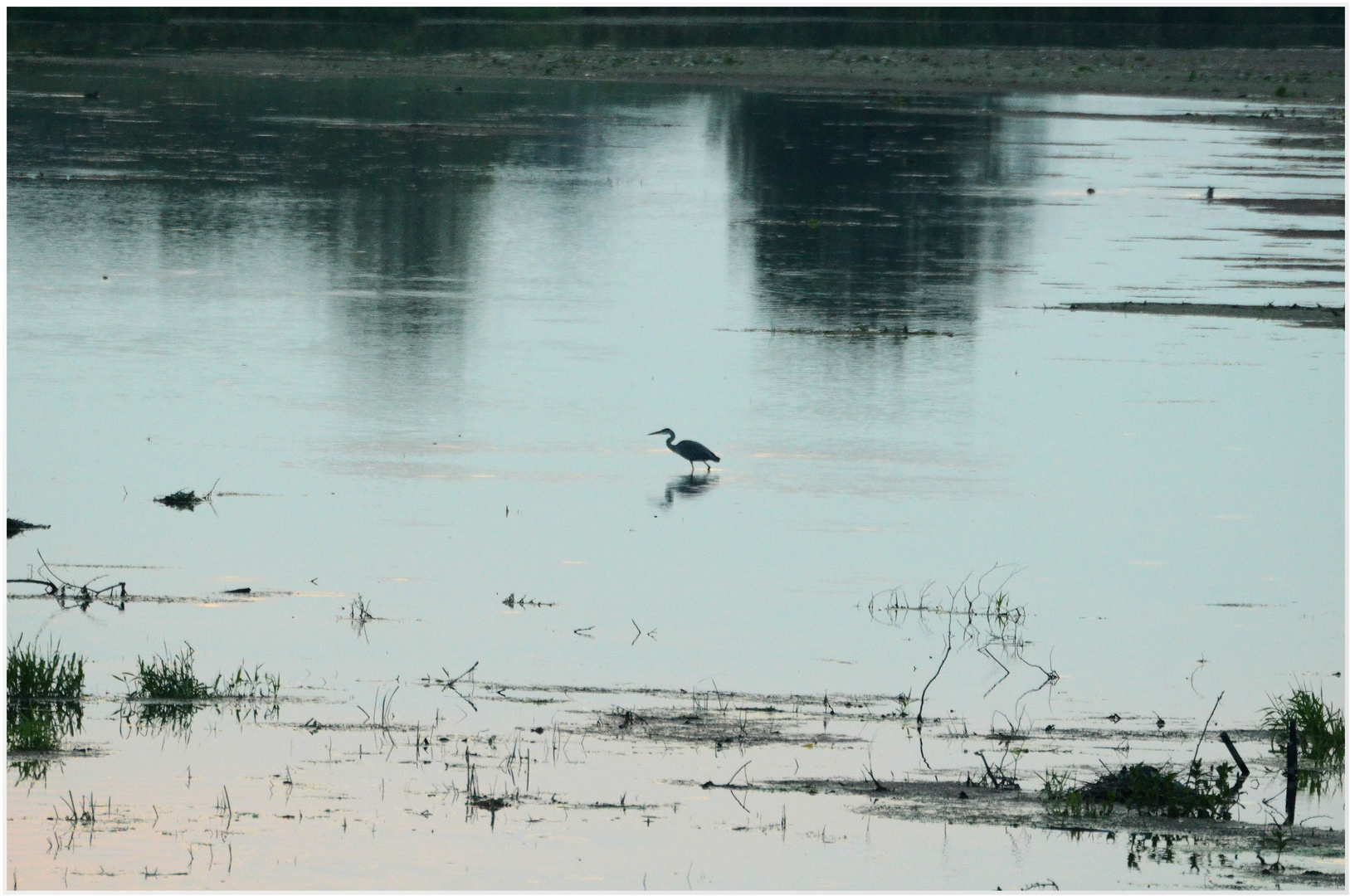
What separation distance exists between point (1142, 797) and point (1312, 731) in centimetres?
145

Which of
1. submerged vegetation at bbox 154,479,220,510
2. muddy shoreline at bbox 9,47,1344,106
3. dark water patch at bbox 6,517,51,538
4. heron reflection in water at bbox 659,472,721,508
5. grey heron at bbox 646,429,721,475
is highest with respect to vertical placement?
muddy shoreline at bbox 9,47,1344,106

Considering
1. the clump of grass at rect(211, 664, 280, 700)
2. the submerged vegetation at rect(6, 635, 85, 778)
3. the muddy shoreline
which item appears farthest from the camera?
the muddy shoreline

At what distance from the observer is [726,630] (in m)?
11.2

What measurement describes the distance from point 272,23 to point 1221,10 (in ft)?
136

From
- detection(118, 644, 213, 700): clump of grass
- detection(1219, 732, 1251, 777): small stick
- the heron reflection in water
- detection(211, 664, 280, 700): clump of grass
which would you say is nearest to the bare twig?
detection(1219, 732, 1251, 777): small stick

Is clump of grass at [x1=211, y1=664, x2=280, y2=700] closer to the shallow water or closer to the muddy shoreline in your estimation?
the shallow water

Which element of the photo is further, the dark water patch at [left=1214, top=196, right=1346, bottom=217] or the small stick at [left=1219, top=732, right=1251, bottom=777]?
the dark water patch at [left=1214, top=196, right=1346, bottom=217]

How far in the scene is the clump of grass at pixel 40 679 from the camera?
9.61 m

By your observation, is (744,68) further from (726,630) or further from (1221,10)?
(726,630)

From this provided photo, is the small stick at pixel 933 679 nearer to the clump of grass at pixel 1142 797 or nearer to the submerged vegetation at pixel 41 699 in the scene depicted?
the clump of grass at pixel 1142 797

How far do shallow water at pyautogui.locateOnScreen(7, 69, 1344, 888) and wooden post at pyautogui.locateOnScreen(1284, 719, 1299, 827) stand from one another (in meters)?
0.25

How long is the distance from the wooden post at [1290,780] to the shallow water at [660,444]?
0.25 meters

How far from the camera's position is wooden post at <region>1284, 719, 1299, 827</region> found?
840 cm

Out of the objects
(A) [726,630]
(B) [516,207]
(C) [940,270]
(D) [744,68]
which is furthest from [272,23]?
(A) [726,630]
